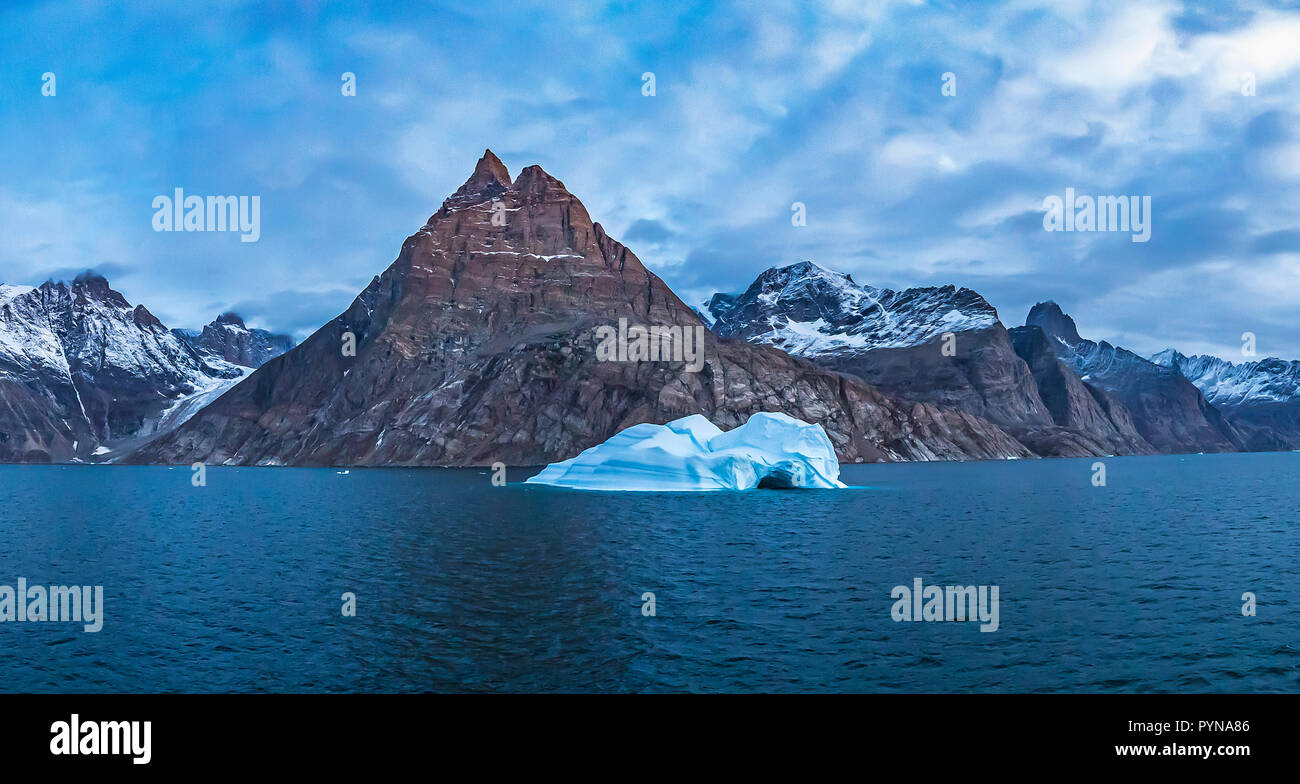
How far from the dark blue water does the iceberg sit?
27424 mm

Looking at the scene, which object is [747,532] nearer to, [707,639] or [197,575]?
[707,639]

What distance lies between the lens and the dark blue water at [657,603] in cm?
2222

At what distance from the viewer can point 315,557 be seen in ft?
147

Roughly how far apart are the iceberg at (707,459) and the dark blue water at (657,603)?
27424mm

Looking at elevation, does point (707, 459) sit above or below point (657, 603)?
above

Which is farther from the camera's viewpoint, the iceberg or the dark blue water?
the iceberg

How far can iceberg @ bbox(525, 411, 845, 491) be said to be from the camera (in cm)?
9475

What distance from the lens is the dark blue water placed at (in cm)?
2222

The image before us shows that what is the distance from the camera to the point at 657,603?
31328 mm

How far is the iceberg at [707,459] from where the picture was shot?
311 ft

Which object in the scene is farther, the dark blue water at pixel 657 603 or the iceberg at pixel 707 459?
the iceberg at pixel 707 459

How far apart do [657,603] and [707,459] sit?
6381 centimetres
